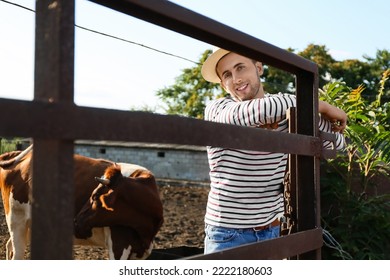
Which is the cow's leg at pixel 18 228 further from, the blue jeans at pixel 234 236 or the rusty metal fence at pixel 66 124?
the rusty metal fence at pixel 66 124

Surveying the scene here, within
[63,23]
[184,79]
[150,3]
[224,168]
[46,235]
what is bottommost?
[46,235]

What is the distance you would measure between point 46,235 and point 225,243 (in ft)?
4.16

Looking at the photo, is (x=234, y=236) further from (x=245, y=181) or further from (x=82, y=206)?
(x=82, y=206)

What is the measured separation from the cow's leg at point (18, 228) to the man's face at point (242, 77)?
3.52 meters

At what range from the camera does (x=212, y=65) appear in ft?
8.45

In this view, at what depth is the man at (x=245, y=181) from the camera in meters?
2.33

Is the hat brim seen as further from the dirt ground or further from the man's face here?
the dirt ground

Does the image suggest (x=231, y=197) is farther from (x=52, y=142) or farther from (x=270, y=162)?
(x=52, y=142)

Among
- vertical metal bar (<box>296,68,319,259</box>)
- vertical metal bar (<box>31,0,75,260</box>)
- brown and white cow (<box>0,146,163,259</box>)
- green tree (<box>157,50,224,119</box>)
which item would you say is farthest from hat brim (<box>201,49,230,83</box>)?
green tree (<box>157,50,224,119</box>)

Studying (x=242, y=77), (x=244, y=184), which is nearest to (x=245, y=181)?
(x=244, y=184)

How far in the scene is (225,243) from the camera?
2.35 m

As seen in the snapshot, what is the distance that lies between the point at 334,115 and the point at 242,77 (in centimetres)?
40

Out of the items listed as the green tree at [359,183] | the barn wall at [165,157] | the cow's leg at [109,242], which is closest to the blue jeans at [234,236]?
the green tree at [359,183]
